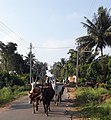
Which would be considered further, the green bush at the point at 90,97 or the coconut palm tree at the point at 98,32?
the coconut palm tree at the point at 98,32

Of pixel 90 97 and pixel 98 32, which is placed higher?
pixel 98 32

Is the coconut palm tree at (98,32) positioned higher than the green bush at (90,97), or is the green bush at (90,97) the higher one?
the coconut palm tree at (98,32)

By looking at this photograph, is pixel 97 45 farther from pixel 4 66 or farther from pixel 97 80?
pixel 4 66

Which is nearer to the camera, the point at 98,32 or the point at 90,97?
the point at 90,97

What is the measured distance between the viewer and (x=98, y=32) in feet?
167

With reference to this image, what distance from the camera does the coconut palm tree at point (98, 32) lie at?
50422 mm

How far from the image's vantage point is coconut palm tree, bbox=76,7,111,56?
50422mm

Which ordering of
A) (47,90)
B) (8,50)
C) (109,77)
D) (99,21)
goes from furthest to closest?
(8,50)
(109,77)
(99,21)
(47,90)

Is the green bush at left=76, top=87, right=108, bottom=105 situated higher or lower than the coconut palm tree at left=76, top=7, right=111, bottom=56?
lower

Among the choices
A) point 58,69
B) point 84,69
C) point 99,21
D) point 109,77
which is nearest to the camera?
point 99,21

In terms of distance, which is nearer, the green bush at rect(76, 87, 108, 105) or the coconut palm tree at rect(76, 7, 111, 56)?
the green bush at rect(76, 87, 108, 105)

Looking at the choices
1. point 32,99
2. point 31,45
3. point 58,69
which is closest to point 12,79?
point 31,45

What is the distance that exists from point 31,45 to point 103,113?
42.4m

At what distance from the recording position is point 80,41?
174ft
